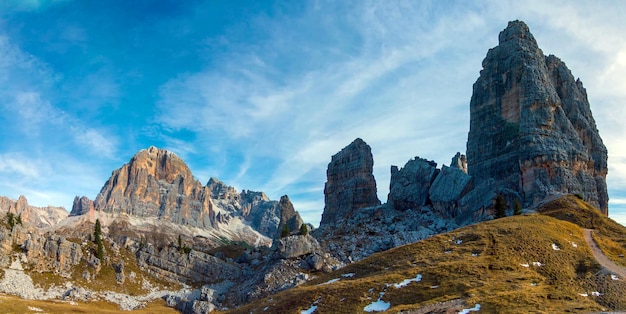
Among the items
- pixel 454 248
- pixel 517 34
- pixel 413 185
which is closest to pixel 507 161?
pixel 413 185

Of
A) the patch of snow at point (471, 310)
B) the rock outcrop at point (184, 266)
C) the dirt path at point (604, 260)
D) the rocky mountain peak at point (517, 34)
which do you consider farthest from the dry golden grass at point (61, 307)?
the rocky mountain peak at point (517, 34)

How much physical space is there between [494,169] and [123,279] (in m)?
123

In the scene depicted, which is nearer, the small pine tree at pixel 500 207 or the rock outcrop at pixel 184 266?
the small pine tree at pixel 500 207

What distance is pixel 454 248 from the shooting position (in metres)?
95.3

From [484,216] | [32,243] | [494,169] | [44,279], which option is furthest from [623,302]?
[32,243]

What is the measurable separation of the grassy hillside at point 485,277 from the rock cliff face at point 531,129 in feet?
123

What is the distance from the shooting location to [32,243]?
133 meters

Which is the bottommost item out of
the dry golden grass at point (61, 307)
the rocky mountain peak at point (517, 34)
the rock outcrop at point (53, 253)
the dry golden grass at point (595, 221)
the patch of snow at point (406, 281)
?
the dry golden grass at point (61, 307)

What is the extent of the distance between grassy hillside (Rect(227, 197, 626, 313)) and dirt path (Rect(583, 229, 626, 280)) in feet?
4.74

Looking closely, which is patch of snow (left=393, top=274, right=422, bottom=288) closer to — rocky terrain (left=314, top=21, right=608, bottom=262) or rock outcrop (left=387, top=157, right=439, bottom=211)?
rocky terrain (left=314, top=21, right=608, bottom=262)

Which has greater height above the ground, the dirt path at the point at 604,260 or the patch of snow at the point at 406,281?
the dirt path at the point at 604,260

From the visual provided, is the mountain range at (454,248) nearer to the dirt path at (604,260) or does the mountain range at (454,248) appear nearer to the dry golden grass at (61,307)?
the dirt path at (604,260)

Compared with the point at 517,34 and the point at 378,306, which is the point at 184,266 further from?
the point at 517,34

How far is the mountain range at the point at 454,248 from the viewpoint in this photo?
75.4 meters
